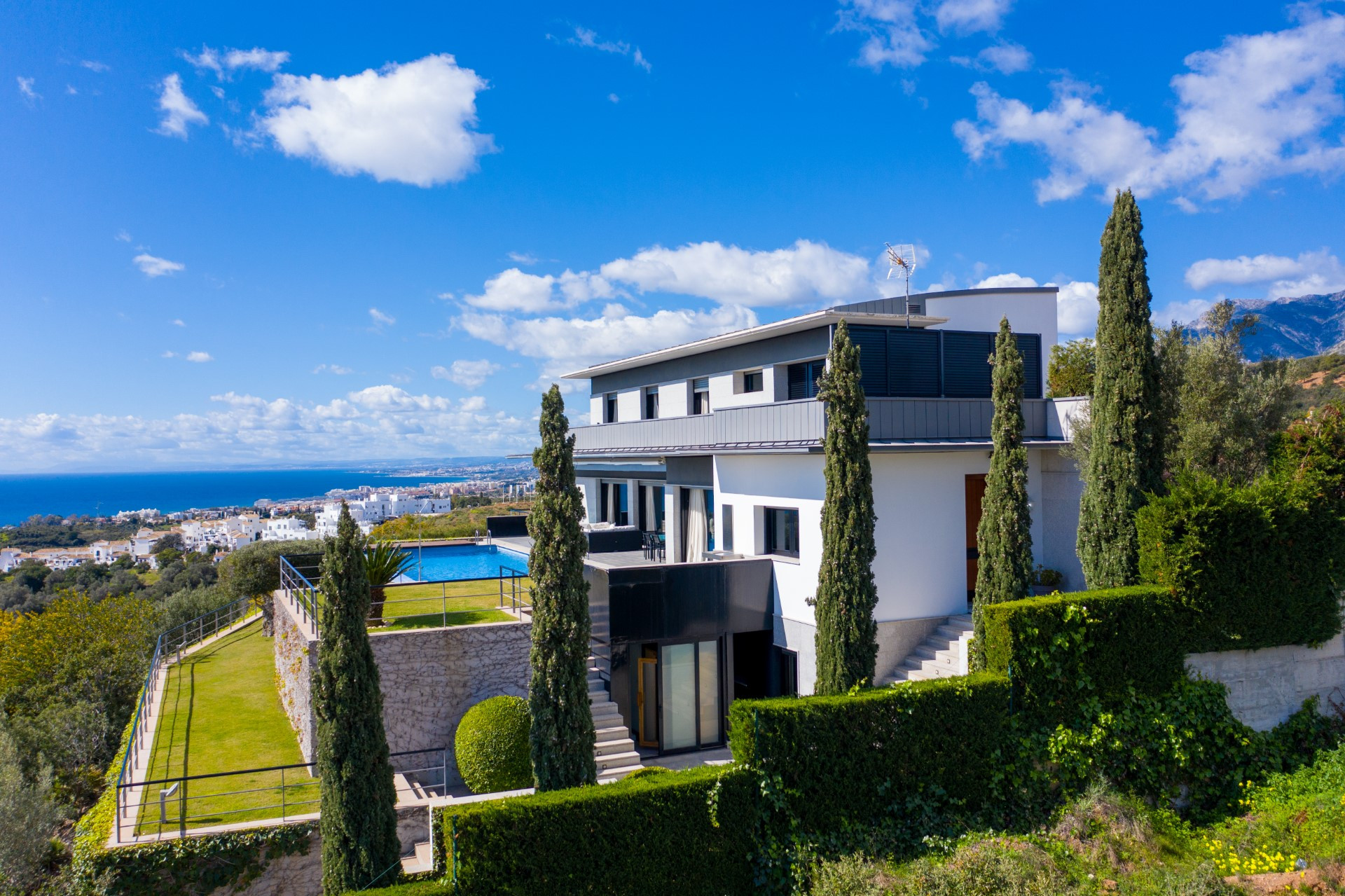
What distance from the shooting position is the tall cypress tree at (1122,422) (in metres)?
13.8

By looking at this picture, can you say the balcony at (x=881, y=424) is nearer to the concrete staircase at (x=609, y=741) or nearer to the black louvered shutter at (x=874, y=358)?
the black louvered shutter at (x=874, y=358)

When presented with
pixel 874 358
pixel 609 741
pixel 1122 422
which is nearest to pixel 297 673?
pixel 609 741

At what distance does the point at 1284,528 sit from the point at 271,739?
66.0ft

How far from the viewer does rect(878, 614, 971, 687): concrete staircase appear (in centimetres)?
1531

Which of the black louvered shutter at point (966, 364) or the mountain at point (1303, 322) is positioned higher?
the mountain at point (1303, 322)

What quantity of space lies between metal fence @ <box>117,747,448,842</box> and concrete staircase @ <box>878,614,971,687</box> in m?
9.35

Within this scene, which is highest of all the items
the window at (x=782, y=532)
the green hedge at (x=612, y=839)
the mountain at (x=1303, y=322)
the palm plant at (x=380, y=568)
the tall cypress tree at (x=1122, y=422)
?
the mountain at (x=1303, y=322)

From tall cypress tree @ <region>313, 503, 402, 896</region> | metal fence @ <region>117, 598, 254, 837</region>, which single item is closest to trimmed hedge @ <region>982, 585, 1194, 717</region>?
tall cypress tree @ <region>313, 503, 402, 896</region>

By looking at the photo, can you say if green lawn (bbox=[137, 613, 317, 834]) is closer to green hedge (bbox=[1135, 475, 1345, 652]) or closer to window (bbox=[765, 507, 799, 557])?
window (bbox=[765, 507, 799, 557])

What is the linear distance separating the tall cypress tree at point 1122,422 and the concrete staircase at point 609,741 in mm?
9305

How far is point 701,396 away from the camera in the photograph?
83.8ft

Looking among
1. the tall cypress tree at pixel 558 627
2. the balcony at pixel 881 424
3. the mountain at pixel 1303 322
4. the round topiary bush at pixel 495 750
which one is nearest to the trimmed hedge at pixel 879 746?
the tall cypress tree at pixel 558 627

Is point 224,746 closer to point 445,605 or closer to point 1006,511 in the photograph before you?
point 445,605

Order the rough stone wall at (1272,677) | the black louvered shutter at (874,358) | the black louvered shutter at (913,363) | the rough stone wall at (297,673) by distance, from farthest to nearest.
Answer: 1. the black louvered shutter at (913,363)
2. the black louvered shutter at (874,358)
3. the rough stone wall at (297,673)
4. the rough stone wall at (1272,677)
